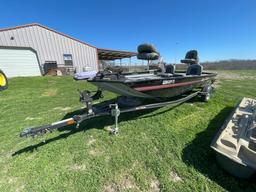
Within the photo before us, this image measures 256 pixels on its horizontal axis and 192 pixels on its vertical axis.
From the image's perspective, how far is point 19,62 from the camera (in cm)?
1181

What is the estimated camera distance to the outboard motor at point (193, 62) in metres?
4.94

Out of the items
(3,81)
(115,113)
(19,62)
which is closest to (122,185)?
(115,113)

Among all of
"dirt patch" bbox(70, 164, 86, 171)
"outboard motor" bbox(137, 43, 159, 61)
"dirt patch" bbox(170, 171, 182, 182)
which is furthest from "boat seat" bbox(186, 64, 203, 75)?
"dirt patch" bbox(70, 164, 86, 171)

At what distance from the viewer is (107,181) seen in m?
1.90

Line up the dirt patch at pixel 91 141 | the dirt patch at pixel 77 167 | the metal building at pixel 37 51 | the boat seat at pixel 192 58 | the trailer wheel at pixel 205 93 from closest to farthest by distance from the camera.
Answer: the dirt patch at pixel 77 167
the dirt patch at pixel 91 141
the trailer wheel at pixel 205 93
the boat seat at pixel 192 58
the metal building at pixel 37 51

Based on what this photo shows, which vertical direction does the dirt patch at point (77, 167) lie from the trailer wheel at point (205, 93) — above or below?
below

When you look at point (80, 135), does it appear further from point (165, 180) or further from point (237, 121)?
point (237, 121)

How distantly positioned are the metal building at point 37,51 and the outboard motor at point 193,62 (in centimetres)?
1195

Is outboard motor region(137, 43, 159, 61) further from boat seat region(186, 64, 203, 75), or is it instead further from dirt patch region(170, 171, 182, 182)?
dirt patch region(170, 171, 182, 182)

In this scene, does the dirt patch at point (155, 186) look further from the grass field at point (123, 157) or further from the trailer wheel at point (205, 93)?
the trailer wheel at point (205, 93)

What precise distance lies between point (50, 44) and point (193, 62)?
13148 mm

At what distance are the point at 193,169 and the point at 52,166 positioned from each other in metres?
2.20

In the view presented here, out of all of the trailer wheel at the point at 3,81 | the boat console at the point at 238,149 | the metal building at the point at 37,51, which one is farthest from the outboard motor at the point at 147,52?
the metal building at the point at 37,51

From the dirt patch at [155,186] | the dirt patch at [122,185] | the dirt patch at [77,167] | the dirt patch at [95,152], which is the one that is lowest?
the dirt patch at [77,167]
